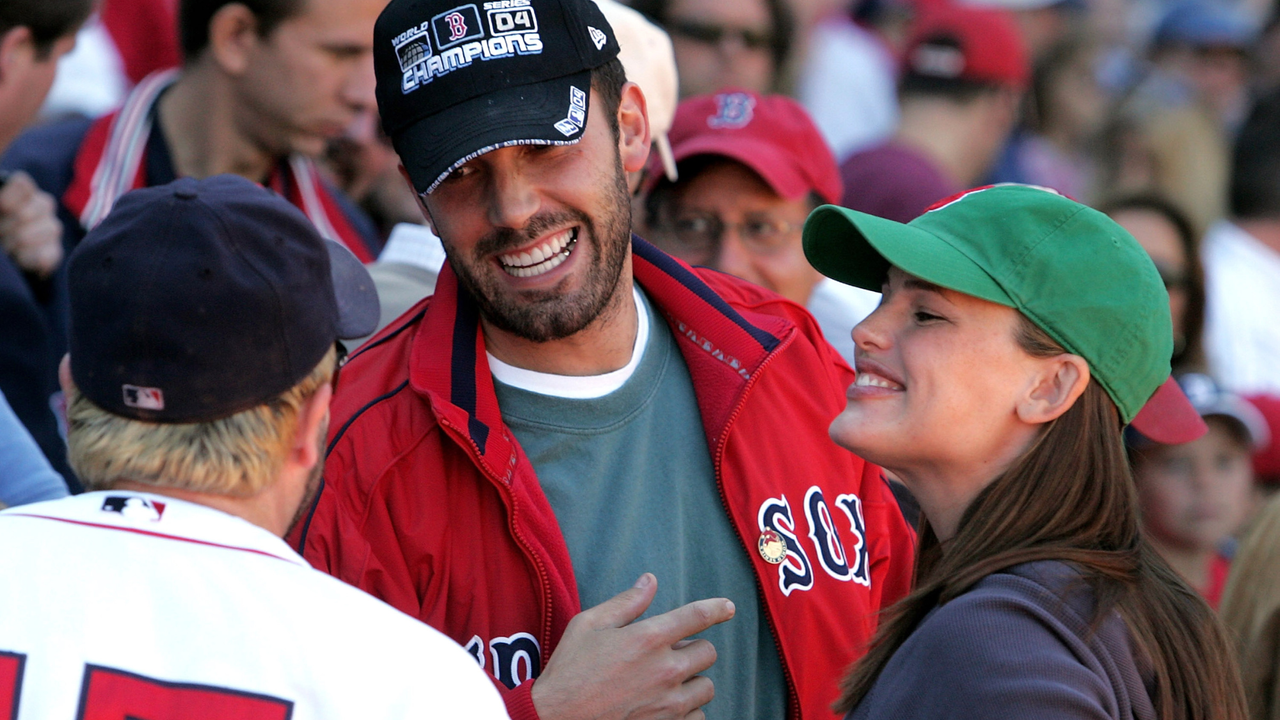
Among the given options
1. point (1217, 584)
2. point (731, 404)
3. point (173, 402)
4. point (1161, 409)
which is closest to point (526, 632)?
point (731, 404)

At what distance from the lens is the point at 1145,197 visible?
5.10 meters

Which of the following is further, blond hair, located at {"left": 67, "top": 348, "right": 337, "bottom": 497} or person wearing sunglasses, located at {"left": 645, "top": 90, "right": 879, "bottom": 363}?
person wearing sunglasses, located at {"left": 645, "top": 90, "right": 879, "bottom": 363}

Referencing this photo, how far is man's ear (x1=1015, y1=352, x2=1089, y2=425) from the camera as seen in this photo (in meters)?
1.95

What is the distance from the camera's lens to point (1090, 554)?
183cm

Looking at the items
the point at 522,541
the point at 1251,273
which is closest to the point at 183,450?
the point at 522,541

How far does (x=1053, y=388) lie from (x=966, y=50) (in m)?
3.89

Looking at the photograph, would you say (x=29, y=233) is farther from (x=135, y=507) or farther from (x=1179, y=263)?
(x=1179, y=263)

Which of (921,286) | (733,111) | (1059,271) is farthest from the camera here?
(733,111)

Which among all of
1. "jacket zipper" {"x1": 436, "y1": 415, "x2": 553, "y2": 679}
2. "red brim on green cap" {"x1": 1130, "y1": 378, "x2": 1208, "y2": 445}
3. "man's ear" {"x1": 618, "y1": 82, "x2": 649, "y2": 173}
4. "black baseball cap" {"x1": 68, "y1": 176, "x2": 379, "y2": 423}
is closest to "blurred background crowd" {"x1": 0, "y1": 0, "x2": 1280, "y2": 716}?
"red brim on green cap" {"x1": 1130, "y1": 378, "x2": 1208, "y2": 445}

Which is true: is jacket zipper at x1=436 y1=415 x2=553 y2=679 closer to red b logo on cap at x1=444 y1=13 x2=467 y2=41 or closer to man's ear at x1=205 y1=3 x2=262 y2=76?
red b logo on cap at x1=444 y1=13 x2=467 y2=41

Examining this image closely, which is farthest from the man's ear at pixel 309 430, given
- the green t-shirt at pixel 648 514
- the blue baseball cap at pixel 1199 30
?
the blue baseball cap at pixel 1199 30

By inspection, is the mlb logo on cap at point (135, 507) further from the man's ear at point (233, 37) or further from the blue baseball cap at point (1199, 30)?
the blue baseball cap at point (1199, 30)

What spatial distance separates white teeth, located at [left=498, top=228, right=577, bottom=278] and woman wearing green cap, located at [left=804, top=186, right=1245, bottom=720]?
0.50 meters

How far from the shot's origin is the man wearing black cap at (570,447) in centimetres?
209
